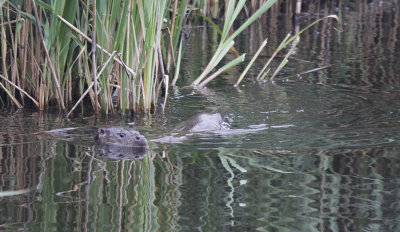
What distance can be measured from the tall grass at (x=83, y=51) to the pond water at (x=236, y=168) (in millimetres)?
214

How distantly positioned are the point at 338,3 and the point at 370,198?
36.9ft

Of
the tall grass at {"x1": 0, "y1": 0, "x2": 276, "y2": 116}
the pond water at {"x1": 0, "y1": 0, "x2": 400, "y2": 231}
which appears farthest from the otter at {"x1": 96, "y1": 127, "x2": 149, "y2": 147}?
the tall grass at {"x1": 0, "y1": 0, "x2": 276, "y2": 116}

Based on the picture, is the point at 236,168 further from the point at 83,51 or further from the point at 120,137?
the point at 83,51

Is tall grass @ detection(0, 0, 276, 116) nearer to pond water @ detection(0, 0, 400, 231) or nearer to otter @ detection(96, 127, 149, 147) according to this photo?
pond water @ detection(0, 0, 400, 231)

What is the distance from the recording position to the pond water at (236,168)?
278 cm

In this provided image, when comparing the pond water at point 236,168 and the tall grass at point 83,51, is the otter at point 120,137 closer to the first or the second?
the pond water at point 236,168

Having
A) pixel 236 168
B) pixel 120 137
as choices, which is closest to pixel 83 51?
pixel 120 137

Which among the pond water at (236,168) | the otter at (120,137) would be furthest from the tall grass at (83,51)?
the otter at (120,137)

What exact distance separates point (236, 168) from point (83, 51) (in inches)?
74.4

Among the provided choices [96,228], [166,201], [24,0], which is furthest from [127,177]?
[24,0]

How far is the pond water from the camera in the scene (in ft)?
9.11

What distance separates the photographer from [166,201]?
2994 millimetres

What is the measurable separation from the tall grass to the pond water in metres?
0.21

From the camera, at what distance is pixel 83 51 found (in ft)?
16.0
